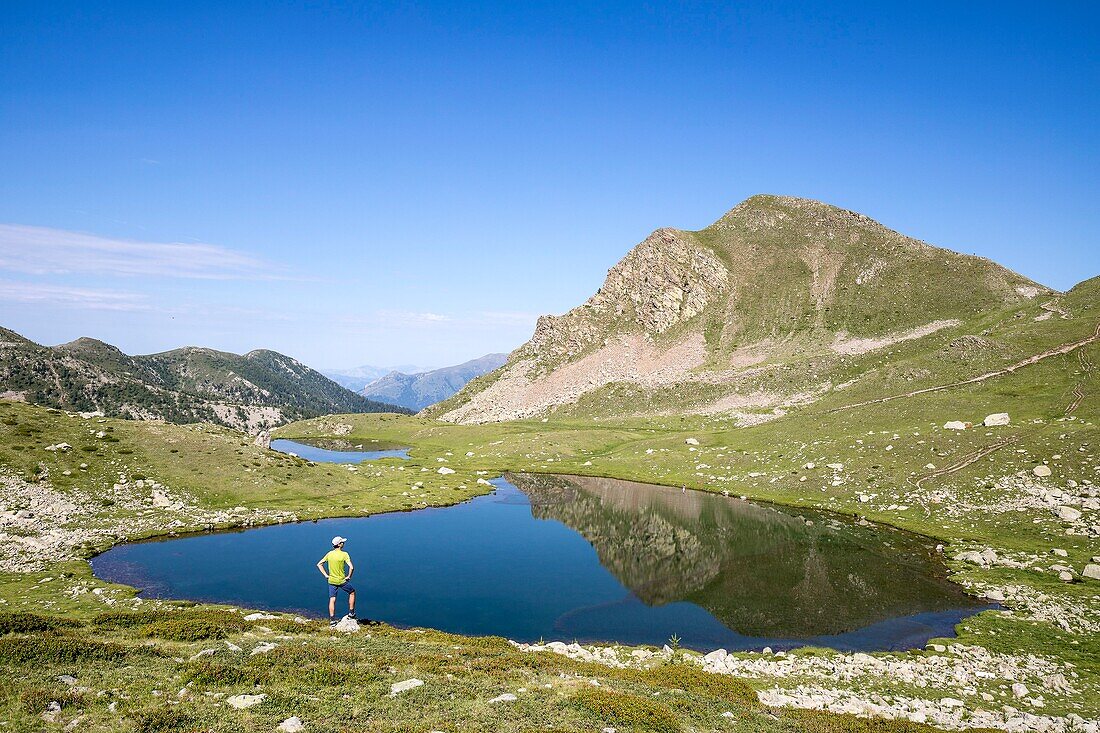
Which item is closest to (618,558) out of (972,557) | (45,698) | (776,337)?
(972,557)

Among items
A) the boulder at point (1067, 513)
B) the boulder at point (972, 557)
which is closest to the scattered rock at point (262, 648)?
the boulder at point (972, 557)

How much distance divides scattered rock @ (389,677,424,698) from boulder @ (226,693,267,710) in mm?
3671

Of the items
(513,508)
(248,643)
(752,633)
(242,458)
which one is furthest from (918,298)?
(248,643)

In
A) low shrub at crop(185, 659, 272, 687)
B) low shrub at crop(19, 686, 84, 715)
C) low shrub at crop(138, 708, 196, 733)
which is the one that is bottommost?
low shrub at crop(185, 659, 272, 687)

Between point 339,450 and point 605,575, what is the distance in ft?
374

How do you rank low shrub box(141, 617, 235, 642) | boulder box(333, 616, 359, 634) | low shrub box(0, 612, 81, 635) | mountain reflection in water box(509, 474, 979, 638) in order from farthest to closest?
mountain reflection in water box(509, 474, 979, 638) < boulder box(333, 616, 359, 634) < low shrub box(141, 617, 235, 642) < low shrub box(0, 612, 81, 635)

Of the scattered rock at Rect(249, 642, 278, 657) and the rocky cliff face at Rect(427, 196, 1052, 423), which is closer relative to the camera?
the scattered rock at Rect(249, 642, 278, 657)

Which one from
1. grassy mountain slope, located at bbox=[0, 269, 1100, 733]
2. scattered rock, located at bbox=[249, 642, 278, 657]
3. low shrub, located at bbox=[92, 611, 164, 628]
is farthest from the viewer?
low shrub, located at bbox=[92, 611, 164, 628]

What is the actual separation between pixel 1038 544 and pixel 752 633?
30698 mm

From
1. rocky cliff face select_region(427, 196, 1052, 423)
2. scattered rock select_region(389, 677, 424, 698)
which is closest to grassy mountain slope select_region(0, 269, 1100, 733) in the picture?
scattered rock select_region(389, 677, 424, 698)

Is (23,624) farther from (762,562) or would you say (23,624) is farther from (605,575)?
(762,562)

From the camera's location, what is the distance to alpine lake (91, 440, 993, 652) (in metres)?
36.9

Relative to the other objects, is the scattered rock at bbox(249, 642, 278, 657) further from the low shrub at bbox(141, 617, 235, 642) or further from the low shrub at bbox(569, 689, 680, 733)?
the low shrub at bbox(569, 689, 680, 733)

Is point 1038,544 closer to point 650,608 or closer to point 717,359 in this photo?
point 650,608
